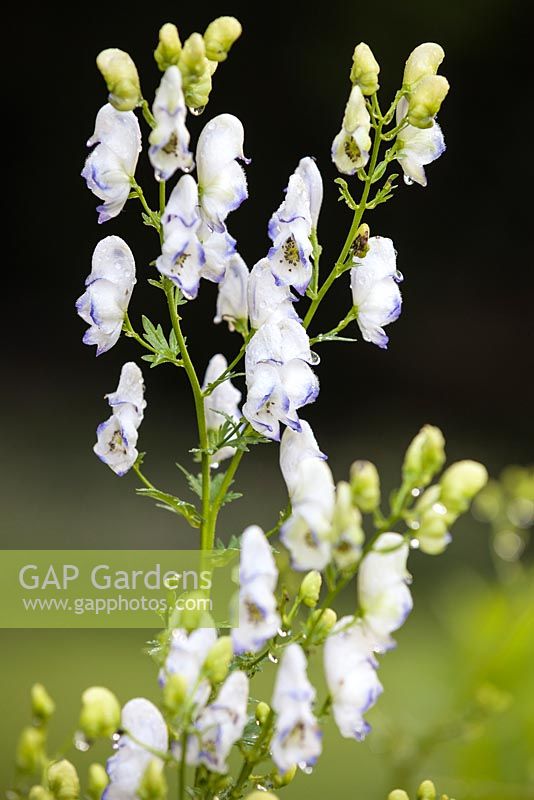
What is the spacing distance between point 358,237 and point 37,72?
290cm

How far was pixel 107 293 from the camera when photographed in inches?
29.1

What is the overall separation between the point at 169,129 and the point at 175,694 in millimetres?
308

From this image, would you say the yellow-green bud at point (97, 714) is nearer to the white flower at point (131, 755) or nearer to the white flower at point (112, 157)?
the white flower at point (131, 755)

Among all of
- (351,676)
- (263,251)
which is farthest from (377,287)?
(263,251)

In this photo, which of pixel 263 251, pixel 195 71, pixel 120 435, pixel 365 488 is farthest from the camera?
pixel 263 251

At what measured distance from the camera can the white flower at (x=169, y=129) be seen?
624 millimetres

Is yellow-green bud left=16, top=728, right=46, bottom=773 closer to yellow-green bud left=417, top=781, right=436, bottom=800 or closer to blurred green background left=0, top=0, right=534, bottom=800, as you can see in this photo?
yellow-green bud left=417, top=781, right=436, bottom=800

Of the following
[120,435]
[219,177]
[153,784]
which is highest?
[219,177]

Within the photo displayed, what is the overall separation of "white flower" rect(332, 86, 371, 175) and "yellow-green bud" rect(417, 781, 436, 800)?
0.38m

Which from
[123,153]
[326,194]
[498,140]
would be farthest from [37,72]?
[123,153]

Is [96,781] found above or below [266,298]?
below

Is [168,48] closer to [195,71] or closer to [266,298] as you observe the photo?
[195,71]

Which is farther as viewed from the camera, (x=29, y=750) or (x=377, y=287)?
(x=377, y=287)

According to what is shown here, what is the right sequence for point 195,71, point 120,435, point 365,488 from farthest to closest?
point 120,435, point 195,71, point 365,488
